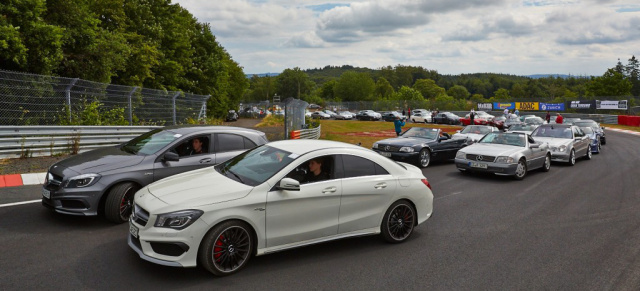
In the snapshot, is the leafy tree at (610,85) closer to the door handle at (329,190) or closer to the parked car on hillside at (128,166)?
the parked car on hillside at (128,166)

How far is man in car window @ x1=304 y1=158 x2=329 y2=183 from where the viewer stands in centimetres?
554

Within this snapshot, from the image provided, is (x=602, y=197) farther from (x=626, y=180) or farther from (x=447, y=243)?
(x=447, y=243)

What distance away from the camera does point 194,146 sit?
304 inches

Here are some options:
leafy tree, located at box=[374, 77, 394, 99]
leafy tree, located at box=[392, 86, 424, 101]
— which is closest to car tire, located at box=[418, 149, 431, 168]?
leafy tree, located at box=[392, 86, 424, 101]

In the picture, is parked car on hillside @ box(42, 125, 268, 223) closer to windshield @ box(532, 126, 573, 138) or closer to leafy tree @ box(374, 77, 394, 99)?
windshield @ box(532, 126, 573, 138)

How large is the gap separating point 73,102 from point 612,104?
191ft

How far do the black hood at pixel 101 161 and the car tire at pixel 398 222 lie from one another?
12.9 feet

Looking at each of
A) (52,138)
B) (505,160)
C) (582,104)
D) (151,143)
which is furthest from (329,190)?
(582,104)

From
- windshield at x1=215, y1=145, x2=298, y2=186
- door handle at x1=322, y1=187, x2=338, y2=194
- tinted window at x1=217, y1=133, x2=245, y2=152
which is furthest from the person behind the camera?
tinted window at x1=217, y1=133, x2=245, y2=152

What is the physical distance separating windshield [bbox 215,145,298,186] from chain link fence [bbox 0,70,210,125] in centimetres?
868

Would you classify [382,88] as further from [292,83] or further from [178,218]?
[178,218]

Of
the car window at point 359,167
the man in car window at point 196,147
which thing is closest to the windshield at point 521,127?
the car window at point 359,167

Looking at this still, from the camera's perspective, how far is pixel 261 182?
17.1 ft

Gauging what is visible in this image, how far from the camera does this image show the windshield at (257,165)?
5.39 metres
